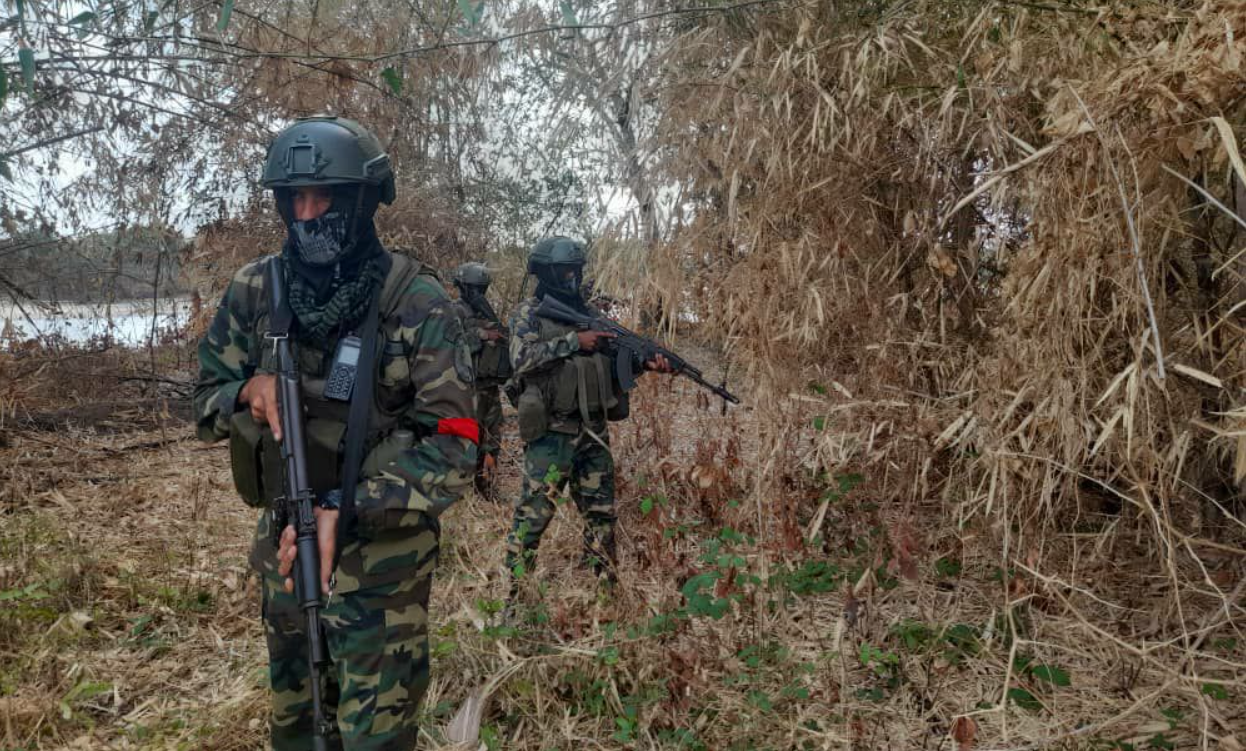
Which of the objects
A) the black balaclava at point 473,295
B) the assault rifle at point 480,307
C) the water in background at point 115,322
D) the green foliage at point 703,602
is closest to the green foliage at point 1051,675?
the green foliage at point 703,602

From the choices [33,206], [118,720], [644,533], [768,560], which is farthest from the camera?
[33,206]

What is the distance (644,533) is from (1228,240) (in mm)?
2785

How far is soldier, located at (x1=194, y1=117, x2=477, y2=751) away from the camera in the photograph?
2027 millimetres

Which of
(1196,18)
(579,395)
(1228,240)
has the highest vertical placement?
(1196,18)

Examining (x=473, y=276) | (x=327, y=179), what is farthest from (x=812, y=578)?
(x=473, y=276)

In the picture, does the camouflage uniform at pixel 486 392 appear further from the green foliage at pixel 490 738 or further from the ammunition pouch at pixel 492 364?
the green foliage at pixel 490 738

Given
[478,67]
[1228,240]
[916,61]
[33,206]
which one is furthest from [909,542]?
[33,206]

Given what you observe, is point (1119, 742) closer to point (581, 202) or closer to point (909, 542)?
point (909, 542)

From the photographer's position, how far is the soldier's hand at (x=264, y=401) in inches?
78.8

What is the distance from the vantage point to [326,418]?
2090 mm

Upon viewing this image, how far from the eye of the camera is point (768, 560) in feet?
11.3

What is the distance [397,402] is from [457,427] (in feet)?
0.65

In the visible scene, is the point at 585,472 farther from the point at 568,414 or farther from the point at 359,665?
the point at 359,665

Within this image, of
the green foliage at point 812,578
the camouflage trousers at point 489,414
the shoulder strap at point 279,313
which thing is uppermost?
the shoulder strap at point 279,313
